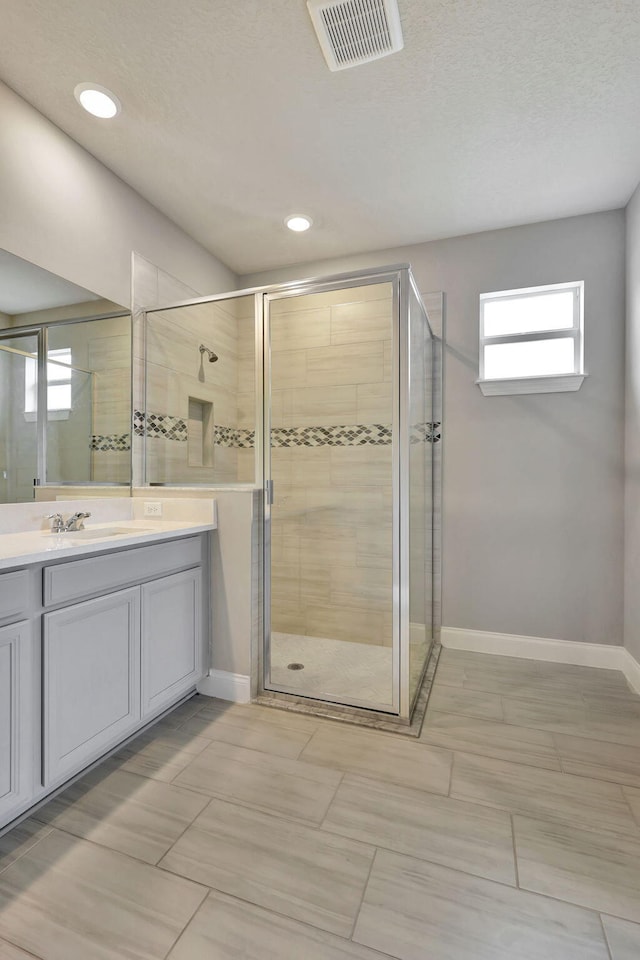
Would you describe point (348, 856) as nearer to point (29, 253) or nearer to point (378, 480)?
point (378, 480)

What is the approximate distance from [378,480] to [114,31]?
202 centimetres

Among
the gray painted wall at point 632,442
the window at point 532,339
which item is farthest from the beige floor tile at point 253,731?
the window at point 532,339

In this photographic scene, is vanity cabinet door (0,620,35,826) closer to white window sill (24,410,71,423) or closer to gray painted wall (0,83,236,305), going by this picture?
white window sill (24,410,71,423)

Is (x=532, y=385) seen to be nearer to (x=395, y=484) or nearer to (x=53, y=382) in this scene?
(x=395, y=484)

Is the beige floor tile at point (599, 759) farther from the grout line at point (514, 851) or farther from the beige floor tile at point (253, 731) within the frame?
the beige floor tile at point (253, 731)

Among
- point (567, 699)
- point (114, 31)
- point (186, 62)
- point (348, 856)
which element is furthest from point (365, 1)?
point (567, 699)

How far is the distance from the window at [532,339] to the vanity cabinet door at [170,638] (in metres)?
2.14

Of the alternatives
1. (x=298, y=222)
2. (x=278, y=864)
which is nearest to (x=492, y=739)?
(x=278, y=864)

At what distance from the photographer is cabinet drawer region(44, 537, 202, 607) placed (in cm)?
148

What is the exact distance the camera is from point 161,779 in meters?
1.64

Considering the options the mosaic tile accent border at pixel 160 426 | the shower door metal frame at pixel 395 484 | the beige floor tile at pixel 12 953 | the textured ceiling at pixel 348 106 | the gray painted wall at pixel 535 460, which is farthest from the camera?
the gray painted wall at pixel 535 460

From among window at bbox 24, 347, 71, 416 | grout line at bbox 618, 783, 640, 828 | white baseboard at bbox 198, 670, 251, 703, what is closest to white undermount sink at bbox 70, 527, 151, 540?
window at bbox 24, 347, 71, 416

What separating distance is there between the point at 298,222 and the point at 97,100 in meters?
1.19

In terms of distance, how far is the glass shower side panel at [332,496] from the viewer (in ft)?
7.36
